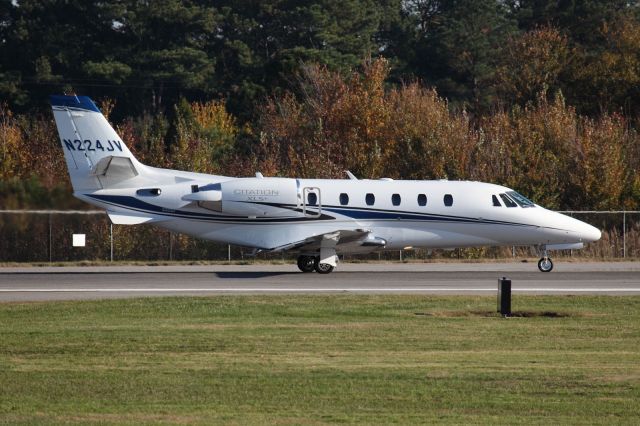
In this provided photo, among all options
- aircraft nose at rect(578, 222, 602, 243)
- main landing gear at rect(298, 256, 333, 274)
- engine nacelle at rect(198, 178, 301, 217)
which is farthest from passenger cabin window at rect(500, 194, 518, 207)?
engine nacelle at rect(198, 178, 301, 217)

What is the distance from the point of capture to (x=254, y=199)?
36.2 meters

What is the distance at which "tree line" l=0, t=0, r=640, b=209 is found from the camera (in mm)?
54094

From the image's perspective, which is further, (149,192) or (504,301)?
(149,192)

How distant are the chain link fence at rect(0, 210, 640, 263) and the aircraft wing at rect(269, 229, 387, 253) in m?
8.01

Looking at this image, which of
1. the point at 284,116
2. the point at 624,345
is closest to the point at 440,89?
the point at 284,116

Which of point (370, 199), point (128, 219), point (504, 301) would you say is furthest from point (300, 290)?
point (128, 219)

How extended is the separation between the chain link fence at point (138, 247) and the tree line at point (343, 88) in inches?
101

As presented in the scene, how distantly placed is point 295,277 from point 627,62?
4944 centimetres

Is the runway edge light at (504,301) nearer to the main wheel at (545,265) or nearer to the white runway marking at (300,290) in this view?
the white runway marking at (300,290)

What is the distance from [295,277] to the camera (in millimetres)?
35469

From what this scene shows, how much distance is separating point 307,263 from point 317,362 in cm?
1916

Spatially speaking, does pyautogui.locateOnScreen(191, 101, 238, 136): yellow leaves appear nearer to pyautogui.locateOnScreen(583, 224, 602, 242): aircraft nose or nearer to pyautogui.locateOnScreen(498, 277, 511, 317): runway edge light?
pyautogui.locateOnScreen(583, 224, 602, 242): aircraft nose

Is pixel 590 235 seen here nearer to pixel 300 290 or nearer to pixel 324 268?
pixel 324 268

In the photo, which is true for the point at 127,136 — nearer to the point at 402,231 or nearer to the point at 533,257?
the point at 533,257
